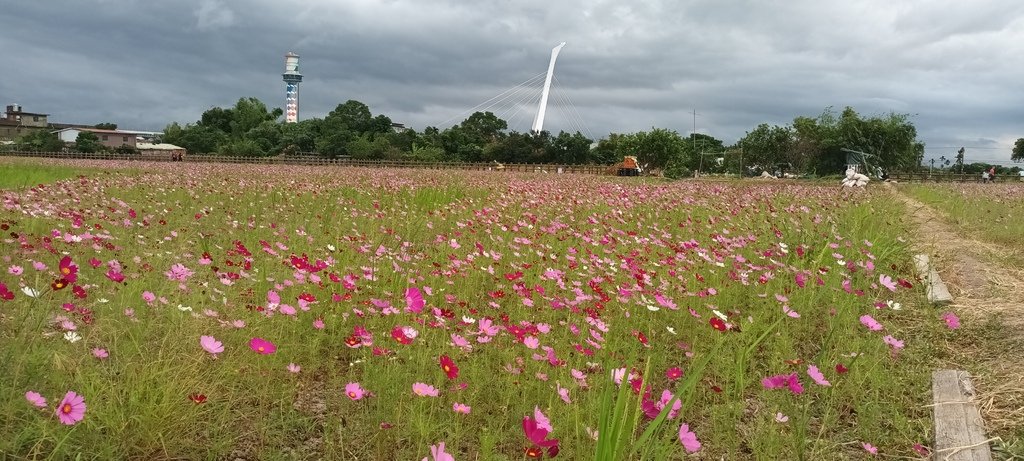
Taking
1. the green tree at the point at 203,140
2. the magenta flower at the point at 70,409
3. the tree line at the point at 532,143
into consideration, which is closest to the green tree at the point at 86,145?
the tree line at the point at 532,143

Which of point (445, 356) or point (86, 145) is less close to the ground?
point (86, 145)

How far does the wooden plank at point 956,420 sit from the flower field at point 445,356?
0.07 m

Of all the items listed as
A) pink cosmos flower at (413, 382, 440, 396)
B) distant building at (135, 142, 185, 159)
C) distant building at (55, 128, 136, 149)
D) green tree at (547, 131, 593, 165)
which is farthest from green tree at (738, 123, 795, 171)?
distant building at (55, 128, 136, 149)

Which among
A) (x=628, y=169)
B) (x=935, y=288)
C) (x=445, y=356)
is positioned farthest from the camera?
(x=628, y=169)

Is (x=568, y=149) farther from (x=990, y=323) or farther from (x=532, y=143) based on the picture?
(x=990, y=323)

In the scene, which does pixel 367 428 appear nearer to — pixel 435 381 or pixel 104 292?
pixel 435 381

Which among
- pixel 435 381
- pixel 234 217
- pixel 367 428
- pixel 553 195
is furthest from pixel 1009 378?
pixel 553 195

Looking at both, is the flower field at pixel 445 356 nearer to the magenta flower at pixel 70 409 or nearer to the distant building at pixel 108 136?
the magenta flower at pixel 70 409

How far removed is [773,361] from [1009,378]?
40.6 inches

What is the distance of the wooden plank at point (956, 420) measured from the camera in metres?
2.21

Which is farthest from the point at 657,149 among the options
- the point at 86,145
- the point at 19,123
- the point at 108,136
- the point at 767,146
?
the point at 19,123

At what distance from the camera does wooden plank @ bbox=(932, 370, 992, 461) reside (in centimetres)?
221

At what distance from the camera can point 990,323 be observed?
12.0ft

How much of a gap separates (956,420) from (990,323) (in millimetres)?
1635
